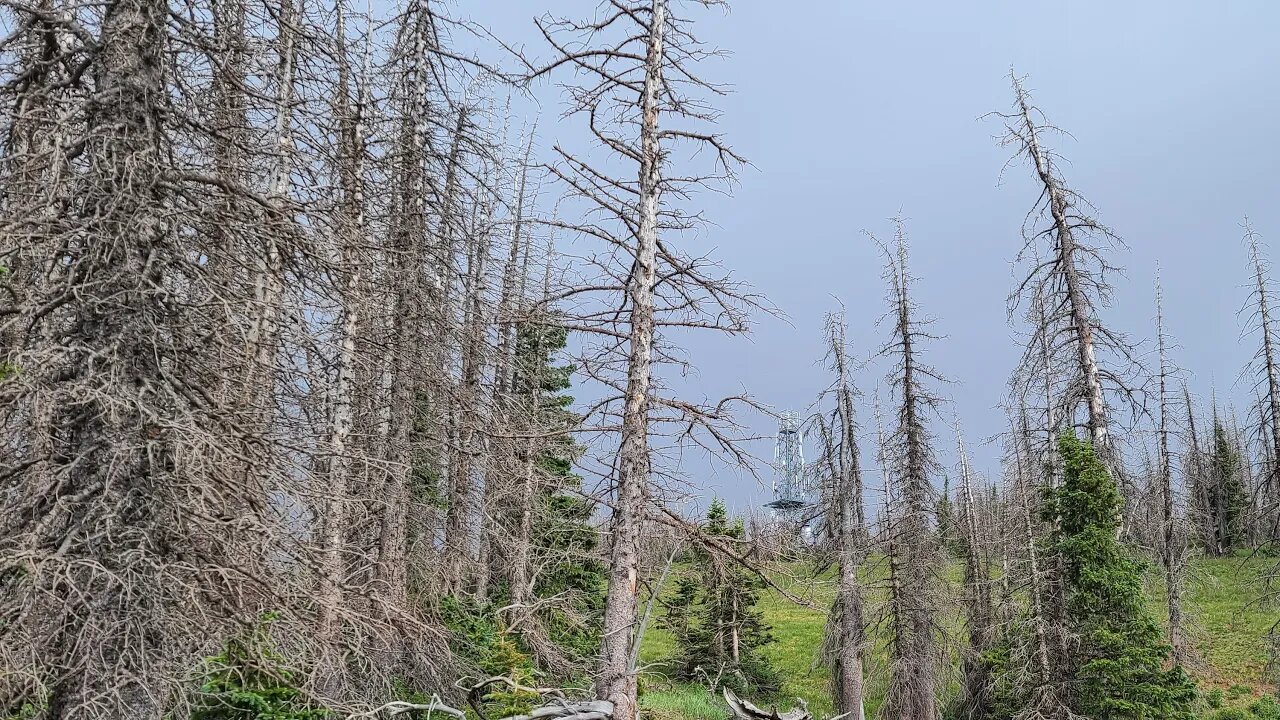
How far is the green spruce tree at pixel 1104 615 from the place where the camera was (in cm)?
1332

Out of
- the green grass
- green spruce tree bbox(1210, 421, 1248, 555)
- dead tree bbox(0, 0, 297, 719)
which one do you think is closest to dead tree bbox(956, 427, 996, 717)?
the green grass

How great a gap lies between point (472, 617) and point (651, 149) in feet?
35.9

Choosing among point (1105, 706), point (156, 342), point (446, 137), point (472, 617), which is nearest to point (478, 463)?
point (472, 617)

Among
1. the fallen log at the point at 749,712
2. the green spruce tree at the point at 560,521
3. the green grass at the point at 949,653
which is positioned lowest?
the green grass at the point at 949,653

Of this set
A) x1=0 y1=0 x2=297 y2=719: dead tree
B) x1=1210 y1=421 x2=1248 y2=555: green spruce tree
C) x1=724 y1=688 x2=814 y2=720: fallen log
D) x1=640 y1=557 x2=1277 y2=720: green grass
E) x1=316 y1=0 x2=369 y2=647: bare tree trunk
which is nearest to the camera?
x1=0 y1=0 x2=297 y2=719: dead tree

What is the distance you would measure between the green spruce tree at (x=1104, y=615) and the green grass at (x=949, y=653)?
11.7 ft

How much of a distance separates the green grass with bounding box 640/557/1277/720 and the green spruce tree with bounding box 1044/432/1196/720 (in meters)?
3.58

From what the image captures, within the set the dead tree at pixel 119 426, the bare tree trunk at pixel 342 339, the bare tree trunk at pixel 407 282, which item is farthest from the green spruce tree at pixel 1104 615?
the dead tree at pixel 119 426

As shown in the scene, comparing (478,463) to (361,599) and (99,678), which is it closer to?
(361,599)

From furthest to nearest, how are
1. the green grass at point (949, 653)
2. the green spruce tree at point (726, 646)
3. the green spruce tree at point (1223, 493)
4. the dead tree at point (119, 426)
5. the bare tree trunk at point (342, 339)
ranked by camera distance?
the green spruce tree at point (1223, 493)
the green spruce tree at point (726, 646)
the green grass at point (949, 653)
the bare tree trunk at point (342, 339)
the dead tree at point (119, 426)

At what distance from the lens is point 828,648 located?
2008cm

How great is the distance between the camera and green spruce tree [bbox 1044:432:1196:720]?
13320 mm

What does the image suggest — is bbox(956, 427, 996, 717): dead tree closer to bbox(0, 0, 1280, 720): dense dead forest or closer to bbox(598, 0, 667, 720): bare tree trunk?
bbox(0, 0, 1280, 720): dense dead forest

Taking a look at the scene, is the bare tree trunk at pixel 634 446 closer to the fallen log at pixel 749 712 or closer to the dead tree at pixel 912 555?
the fallen log at pixel 749 712
